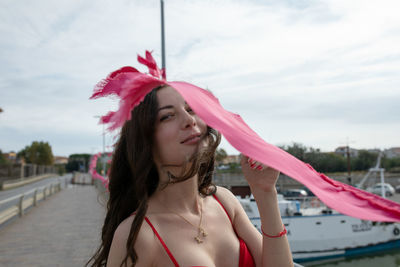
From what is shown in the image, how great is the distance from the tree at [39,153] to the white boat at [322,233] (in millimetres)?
93855

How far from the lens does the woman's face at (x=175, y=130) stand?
4.67ft

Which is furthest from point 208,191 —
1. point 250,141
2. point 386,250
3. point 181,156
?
point 386,250

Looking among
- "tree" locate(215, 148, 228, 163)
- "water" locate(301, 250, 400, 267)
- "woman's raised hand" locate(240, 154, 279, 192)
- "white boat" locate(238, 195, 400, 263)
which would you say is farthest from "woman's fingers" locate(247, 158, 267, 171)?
"water" locate(301, 250, 400, 267)

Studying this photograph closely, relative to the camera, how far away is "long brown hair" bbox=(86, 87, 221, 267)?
4.84 ft

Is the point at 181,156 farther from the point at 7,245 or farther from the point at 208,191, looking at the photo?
the point at 7,245

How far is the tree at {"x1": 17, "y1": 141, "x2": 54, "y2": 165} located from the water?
313ft

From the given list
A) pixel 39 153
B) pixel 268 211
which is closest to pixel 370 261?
pixel 268 211

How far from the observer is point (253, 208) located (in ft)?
53.6

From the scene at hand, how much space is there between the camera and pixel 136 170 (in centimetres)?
155

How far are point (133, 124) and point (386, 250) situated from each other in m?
23.8

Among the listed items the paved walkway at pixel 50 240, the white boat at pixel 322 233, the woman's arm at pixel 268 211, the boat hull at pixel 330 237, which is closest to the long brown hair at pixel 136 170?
the woman's arm at pixel 268 211

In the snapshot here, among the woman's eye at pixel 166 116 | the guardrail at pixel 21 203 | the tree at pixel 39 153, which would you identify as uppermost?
the tree at pixel 39 153

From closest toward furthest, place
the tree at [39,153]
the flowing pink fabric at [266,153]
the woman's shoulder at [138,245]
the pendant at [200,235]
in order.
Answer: the flowing pink fabric at [266,153], the woman's shoulder at [138,245], the pendant at [200,235], the tree at [39,153]

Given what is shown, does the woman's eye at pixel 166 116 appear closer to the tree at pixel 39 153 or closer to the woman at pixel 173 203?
the woman at pixel 173 203
